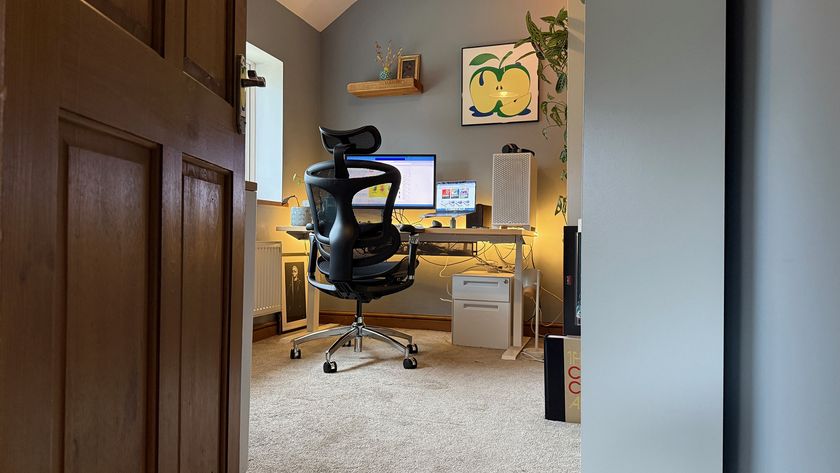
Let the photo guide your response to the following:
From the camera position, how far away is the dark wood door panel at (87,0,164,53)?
0.68 meters

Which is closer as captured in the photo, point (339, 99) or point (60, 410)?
point (60, 410)

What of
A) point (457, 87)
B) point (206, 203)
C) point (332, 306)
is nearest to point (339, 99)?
point (457, 87)

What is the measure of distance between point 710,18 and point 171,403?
1.25 meters

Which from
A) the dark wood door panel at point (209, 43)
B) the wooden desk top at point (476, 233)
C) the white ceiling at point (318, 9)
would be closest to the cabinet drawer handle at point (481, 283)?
the wooden desk top at point (476, 233)

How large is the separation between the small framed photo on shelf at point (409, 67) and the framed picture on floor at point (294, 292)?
1450 mm

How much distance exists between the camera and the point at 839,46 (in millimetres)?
621

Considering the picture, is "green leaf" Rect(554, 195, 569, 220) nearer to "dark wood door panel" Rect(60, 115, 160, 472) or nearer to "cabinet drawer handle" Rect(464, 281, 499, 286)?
"cabinet drawer handle" Rect(464, 281, 499, 286)

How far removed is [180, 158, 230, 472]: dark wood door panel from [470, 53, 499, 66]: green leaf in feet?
9.57

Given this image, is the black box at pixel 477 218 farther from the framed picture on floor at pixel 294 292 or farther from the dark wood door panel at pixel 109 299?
the dark wood door panel at pixel 109 299

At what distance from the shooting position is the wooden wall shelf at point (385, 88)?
146 inches

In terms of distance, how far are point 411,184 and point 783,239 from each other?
2.87m

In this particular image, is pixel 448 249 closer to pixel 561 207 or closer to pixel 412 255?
pixel 561 207

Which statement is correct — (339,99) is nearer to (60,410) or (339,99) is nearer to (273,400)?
(273,400)

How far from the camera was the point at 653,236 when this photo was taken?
1121 mm
